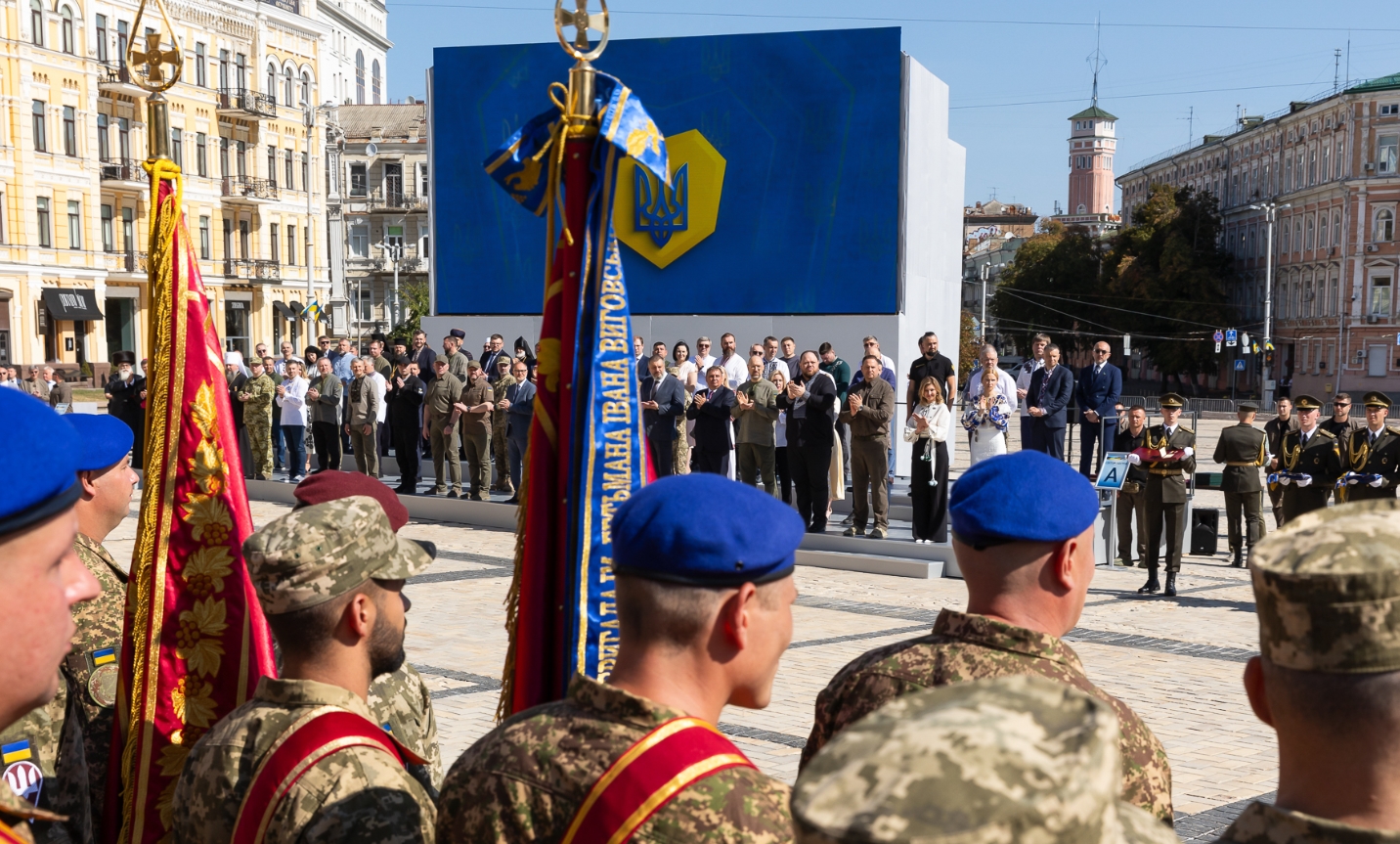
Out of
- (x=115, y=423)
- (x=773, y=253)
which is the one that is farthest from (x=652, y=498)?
(x=773, y=253)

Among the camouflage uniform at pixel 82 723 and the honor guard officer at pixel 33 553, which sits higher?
the honor guard officer at pixel 33 553

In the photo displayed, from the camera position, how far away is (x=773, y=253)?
20766 millimetres

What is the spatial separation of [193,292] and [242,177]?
167ft

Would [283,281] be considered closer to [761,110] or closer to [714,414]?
[761,110]

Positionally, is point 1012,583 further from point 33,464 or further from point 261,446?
point 261,446

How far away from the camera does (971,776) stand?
1.08m

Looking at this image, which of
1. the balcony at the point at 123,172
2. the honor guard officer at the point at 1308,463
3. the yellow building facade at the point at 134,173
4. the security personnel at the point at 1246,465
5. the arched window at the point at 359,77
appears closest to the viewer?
the honor guard officer at the point at 1308,463

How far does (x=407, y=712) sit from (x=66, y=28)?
1842 inches

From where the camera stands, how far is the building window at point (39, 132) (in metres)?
42.6

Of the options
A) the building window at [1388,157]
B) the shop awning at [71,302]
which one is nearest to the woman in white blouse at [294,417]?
the shop awning at [71,302]

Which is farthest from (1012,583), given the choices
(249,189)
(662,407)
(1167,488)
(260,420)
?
(249,189)

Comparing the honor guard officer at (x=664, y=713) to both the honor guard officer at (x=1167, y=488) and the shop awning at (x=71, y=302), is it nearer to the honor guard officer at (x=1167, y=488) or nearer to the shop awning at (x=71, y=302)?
the honor guard officer at (x=1167, y=488)

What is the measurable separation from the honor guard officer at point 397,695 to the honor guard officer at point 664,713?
1175 mm

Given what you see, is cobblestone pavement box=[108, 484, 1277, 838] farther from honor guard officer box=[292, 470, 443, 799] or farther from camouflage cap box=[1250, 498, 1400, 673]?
camouflage cap box=[1250, 498, 1400, 673]
